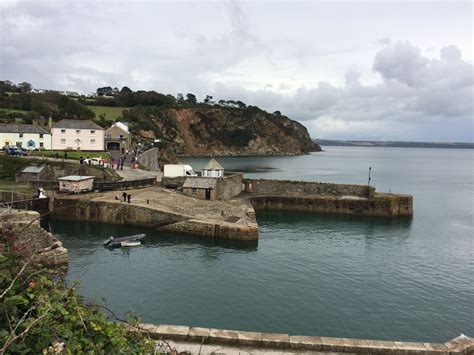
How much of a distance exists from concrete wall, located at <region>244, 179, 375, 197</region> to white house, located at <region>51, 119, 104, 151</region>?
76.7 feet

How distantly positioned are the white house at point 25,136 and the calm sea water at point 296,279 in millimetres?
24576

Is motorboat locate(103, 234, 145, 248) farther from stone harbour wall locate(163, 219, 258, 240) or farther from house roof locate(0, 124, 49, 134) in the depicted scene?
house roof locate(0, 124, 49, 134)

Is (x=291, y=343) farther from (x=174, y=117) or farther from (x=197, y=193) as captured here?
(x=174, y=117)

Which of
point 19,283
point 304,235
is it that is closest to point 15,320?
point 19,283

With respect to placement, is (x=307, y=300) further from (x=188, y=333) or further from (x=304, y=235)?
(x=304, y=235)

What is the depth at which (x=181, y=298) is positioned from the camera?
19.1m

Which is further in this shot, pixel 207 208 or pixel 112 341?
pixel 207 208

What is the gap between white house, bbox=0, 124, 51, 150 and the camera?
50781 millimetres

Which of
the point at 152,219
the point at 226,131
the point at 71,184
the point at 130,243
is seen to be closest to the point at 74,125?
the point at 71,184

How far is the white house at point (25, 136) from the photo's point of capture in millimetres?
50781

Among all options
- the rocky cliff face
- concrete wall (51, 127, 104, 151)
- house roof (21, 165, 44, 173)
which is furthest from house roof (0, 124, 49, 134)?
the rocky cliff face

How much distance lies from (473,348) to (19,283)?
37.2 ft

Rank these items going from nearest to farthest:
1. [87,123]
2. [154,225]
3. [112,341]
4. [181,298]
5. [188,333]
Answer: [112,341]
[188,333]
[181,298]
[154,225]
[87,123]

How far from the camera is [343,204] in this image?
42.2 meters
